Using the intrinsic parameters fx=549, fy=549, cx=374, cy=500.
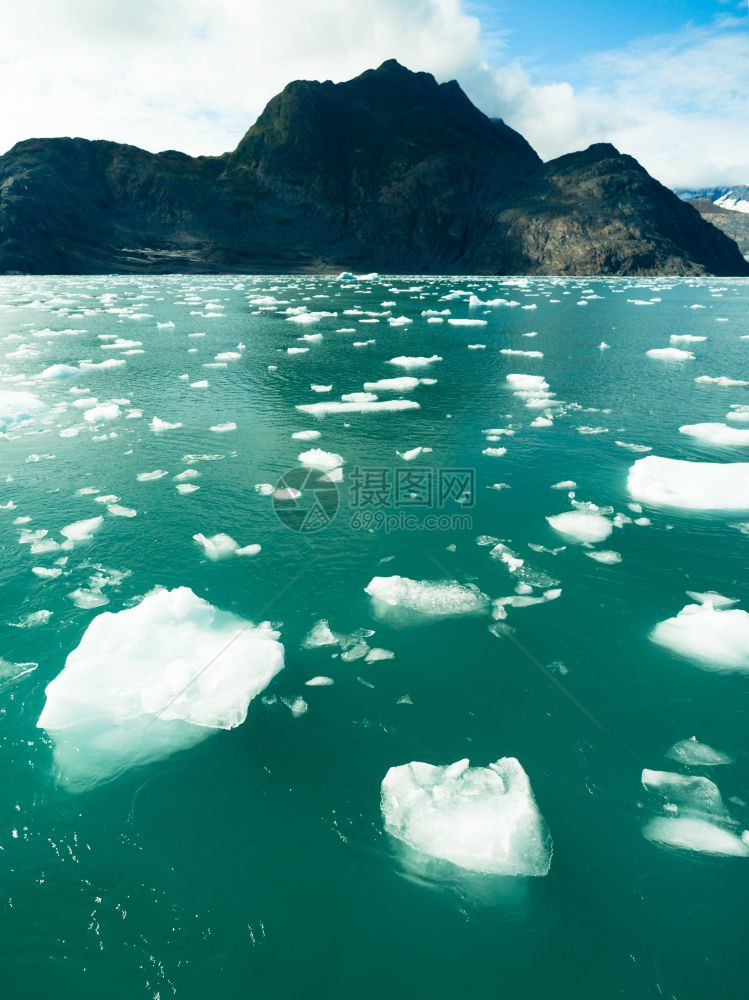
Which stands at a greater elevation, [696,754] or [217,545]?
[217,545]

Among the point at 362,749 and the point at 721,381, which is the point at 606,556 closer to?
the point at 362,749

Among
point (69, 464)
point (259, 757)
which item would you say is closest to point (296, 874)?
point (259, 757)

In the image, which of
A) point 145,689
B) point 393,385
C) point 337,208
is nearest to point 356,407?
point 393,385

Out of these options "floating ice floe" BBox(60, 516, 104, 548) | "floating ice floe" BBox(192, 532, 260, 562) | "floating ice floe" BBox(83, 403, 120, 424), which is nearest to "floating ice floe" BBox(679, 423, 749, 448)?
"floating ice floe" BBox(192, 532, 260, 562)

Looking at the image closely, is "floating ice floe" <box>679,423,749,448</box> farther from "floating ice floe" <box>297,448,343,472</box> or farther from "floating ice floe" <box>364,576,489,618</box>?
"floating ice floe" <box>364,576,489,618</box>

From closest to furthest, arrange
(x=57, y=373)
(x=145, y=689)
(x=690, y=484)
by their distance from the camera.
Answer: (x=145, y=689) → (x=690, y=484) → (x=57, y=373)

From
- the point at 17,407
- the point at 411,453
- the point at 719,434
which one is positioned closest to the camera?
the point at 411,453

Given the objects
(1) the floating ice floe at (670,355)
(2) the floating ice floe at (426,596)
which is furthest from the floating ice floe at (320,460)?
(1) the floating ice floe at (670,355)
